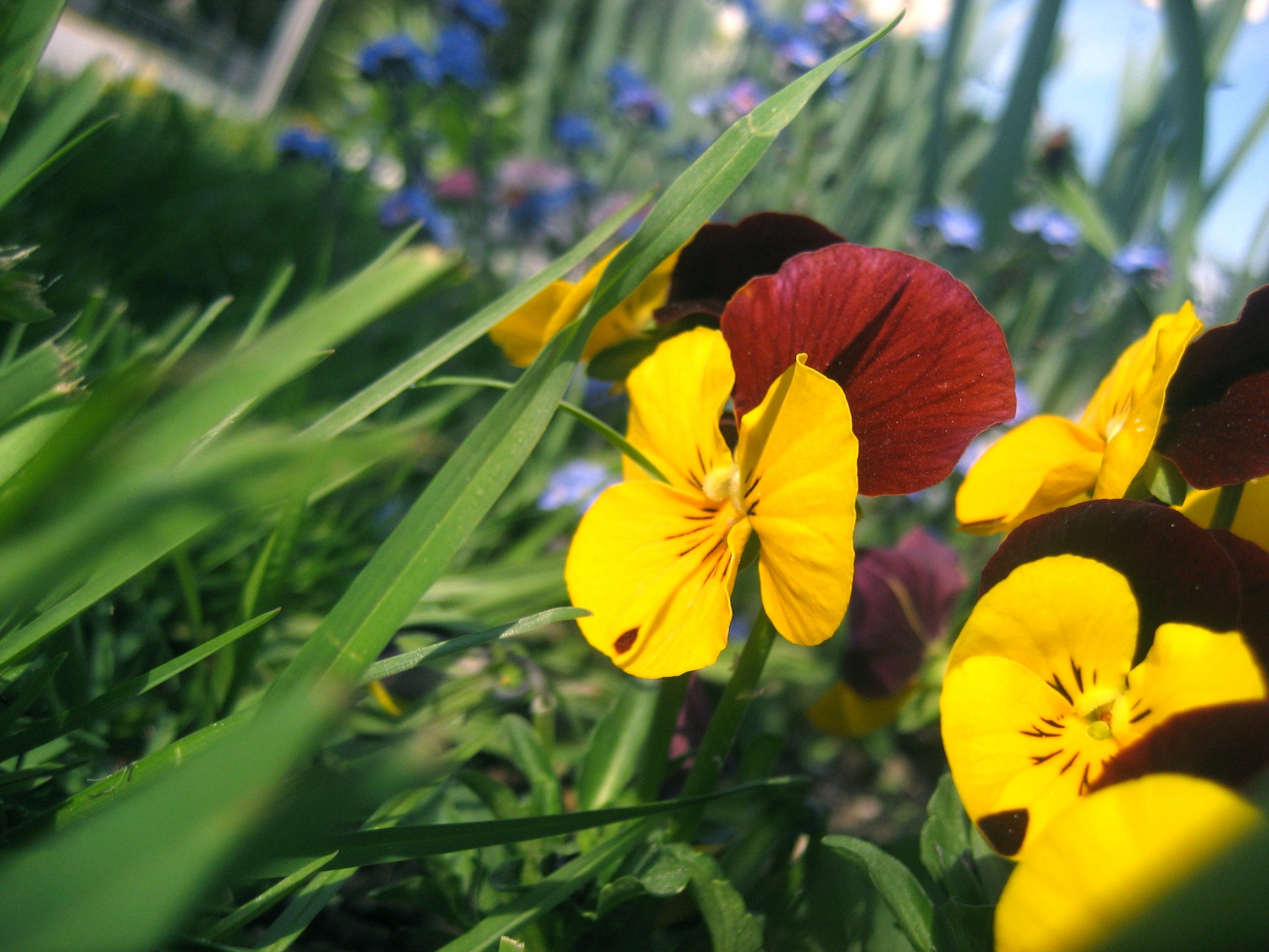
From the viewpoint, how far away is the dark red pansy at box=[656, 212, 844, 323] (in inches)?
26.3

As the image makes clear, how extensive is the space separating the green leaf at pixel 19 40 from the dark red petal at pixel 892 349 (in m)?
0.62

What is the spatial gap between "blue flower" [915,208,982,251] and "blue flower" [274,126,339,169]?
1.58 meters

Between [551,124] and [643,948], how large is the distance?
2965 mm

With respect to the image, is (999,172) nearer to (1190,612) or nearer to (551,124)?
(1190,612)

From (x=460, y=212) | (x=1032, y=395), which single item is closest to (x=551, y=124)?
(x=460, y=212)

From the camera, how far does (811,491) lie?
18.8 inches

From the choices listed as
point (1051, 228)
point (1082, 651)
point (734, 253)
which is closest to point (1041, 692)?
point (1082, 651)

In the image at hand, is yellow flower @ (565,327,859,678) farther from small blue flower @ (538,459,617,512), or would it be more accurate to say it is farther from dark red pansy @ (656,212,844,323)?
small blue flower @ (538,459,617,512)

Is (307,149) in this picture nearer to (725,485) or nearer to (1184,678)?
(725,485)

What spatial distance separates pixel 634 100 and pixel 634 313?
1.96 m

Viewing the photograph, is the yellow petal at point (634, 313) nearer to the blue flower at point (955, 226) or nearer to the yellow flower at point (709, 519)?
the yellow flower at point (709, 519)

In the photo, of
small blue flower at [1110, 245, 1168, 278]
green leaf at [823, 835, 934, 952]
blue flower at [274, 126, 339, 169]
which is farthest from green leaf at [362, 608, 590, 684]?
blue flower at [274, 126, 339, 169]

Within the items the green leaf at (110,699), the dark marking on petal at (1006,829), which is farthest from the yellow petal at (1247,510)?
the green leaf at (110,699)

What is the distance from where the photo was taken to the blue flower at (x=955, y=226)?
1828 mm
